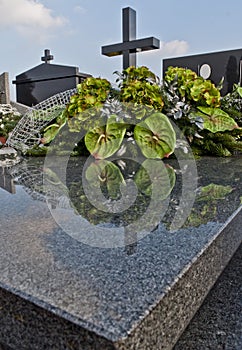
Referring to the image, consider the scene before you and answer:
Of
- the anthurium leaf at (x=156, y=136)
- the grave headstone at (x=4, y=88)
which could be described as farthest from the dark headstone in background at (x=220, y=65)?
the grave headstone at (x=4, y=88)

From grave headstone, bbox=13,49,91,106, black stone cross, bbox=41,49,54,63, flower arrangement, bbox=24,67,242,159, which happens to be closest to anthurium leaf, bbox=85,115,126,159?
flower arrangement, bbox=24,67,242,159

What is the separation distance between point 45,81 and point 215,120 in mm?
3709

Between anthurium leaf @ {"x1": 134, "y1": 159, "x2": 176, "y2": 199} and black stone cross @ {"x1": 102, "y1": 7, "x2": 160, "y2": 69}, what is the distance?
1.44 meters

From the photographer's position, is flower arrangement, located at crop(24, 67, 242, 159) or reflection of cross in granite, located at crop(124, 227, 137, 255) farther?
flower arrangement, located at crop(24, 67, 242, 159)

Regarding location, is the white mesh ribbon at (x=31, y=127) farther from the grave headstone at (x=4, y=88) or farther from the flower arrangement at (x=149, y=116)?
the grave headstone at (x=4, y=88)

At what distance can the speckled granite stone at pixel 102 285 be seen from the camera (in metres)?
0.31

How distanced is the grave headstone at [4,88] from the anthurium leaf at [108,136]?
16.6ft

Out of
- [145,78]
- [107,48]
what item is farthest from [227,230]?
[107,48]

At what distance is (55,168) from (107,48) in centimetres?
161

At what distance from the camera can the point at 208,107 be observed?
1609 millimetres

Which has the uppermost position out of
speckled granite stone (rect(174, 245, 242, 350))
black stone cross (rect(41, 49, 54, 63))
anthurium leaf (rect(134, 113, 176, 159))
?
black stone cross (rect(41, 49, 54, 63))

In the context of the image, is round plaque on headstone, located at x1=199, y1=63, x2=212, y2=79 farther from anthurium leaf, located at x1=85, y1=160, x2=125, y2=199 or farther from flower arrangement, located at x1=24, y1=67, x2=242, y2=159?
anthurium leaf, located at x1=85, y1=160, x2=125, y2=199

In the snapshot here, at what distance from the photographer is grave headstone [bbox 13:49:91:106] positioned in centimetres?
445

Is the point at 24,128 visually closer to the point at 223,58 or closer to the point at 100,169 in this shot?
the point at 100,169
